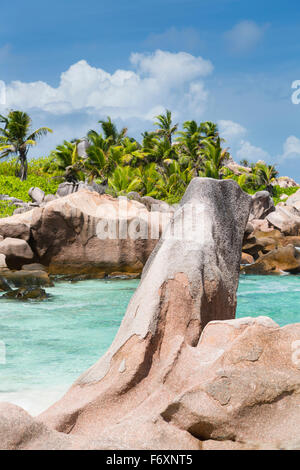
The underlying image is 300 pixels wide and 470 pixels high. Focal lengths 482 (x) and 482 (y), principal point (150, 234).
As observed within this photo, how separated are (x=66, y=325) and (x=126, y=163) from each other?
27.3 m

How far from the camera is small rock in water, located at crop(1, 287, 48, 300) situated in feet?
34.6

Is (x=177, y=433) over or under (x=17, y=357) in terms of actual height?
over

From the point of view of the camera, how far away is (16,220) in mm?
14438

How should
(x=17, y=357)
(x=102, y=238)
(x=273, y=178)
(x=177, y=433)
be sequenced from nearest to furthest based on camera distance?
(x=177, y=433) < (x=17, y=357) < (x=102, y=238) < (x=273, y=178)

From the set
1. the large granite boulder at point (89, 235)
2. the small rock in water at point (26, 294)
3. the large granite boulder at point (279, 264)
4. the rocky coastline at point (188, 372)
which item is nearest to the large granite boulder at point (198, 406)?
the rocky coastline at point (188, 372)

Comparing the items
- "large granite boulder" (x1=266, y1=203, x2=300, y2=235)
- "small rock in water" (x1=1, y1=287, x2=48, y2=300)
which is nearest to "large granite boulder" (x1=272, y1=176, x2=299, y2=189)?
"large granite boulder" (x1=266, y1=203, x2=300, y2=235)

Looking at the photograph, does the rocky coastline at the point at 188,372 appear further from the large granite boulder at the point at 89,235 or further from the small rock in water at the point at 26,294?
the large granite boulder at the point at 89,235

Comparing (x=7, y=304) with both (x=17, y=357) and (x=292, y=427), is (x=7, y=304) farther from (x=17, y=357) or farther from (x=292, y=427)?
(x=292, y=427)

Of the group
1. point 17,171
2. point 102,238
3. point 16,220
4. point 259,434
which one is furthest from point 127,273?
point 17,171

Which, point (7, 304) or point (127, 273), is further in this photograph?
point (127, 273)

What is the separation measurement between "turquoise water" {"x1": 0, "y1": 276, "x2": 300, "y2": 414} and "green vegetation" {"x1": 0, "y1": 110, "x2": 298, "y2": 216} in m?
12.6

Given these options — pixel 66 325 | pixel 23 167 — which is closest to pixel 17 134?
pixel 23 167

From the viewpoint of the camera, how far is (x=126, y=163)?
115ft

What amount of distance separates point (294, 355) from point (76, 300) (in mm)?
8489
